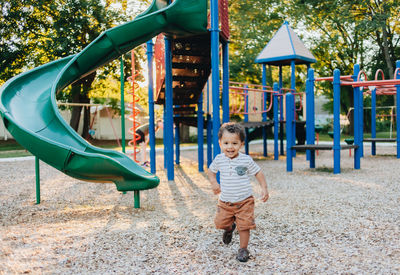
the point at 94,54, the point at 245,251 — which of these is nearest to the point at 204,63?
the point at 94,54

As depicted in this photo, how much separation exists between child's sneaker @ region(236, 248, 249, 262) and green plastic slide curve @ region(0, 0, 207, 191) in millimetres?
1788

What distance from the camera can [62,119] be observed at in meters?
4.55

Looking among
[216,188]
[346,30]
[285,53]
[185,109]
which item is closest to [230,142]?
[216,188]

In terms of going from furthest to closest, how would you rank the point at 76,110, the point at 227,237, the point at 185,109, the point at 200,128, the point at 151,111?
1. the point at 76,110
2. the point at 185,109
3. the point at 200,128
4. the point at 151,111
5. the point at 227,237

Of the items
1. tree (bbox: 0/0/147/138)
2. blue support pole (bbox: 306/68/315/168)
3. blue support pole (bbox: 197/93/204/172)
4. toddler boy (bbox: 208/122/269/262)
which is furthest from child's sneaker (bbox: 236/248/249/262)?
tree (bbox: 0/0/147/138)

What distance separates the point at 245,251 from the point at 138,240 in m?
1.07

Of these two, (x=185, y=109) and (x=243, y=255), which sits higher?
(x=185, y=109)

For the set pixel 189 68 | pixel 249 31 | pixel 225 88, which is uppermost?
pixel 249 31

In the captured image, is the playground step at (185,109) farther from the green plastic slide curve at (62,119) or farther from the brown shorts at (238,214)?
the brown shorts at (238,214)

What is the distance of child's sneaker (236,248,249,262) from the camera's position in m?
2.86

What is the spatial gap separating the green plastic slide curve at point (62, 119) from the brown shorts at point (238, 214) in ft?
5.13

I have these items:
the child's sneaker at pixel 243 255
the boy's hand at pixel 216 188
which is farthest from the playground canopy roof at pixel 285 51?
the child's sneaker at pixel 243 255

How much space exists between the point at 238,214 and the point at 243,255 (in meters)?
0.31

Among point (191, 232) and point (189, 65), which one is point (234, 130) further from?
point (189, 65)
